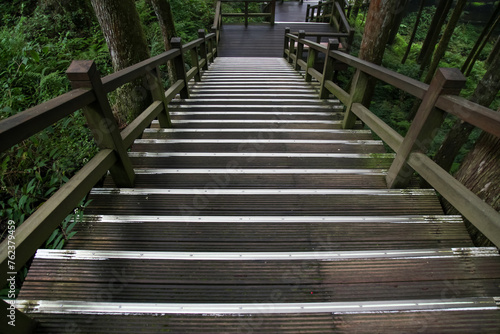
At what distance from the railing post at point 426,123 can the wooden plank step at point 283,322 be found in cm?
103

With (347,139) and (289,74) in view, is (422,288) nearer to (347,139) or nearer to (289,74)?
(347,139)

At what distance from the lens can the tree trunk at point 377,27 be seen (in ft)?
14.8

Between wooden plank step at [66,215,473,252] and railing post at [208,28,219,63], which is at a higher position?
wooden plank step at [66,215,473,252]

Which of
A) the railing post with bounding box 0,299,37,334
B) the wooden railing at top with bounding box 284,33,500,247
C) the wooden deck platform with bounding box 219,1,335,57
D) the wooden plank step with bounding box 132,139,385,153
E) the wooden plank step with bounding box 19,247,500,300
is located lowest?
the wooden deck platform with bounding box 219,1,335,57

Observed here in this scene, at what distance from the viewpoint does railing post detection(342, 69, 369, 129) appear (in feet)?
8.71

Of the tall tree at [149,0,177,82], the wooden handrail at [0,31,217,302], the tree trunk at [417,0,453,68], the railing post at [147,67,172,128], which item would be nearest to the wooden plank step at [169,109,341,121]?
the railing post at [147,67,172,128]

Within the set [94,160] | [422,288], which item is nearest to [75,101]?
[94,160]

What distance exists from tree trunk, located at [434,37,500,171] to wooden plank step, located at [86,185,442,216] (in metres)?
2.31

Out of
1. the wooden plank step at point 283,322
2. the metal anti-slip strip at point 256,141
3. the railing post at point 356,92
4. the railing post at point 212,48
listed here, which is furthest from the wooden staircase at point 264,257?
the railing post at point 212,48

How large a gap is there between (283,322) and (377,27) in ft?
18.3

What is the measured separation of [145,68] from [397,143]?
2.46 meters

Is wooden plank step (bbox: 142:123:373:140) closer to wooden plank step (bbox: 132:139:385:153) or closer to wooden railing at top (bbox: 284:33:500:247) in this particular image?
wooden plank step (bbox: 132:139:385:153)

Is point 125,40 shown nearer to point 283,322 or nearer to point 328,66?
point 328,66

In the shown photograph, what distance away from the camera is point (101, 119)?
1.66 metres
